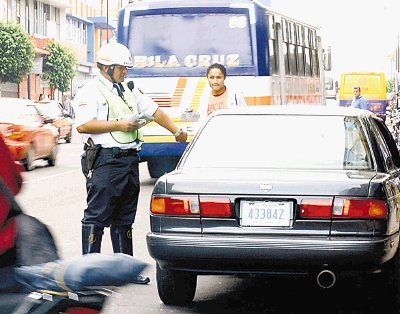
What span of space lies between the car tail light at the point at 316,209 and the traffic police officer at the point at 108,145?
5.30 feet

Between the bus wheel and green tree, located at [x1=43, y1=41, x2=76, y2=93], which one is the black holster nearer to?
the bus wheel

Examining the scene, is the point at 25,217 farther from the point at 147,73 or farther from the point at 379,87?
the point at 379,87

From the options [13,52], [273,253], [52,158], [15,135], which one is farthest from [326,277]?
[13,52]

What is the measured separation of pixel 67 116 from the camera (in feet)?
113

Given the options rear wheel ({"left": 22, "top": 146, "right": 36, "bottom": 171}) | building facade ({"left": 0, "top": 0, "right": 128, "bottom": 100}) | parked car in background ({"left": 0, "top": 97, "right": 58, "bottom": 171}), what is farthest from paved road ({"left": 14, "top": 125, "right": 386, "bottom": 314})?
building facade ({"left": 0, "top": 0, "right": 128, "bottom": 100})

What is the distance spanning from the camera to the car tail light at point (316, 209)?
6.24m

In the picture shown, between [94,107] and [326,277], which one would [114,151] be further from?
[326,277]

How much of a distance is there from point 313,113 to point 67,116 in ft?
90.6

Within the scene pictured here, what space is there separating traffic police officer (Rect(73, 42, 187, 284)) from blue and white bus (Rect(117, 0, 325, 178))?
8980 mm

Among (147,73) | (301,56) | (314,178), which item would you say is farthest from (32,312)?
(301,56)

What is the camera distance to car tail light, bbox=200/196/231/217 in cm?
636

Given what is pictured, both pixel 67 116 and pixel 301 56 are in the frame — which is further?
pixel 67 116

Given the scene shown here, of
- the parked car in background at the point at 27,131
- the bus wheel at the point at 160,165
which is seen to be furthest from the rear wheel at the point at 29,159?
the bus wheel at the point at 160,165

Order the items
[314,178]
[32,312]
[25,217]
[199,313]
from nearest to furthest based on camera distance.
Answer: [32,312]
[25,217]
[314,178]
[199,313]
